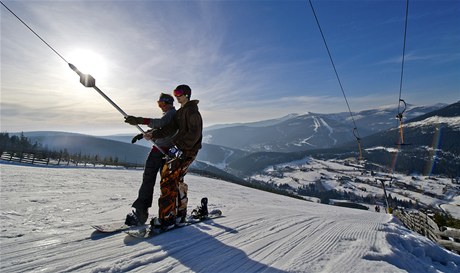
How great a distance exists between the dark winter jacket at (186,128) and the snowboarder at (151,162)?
98 millimetres

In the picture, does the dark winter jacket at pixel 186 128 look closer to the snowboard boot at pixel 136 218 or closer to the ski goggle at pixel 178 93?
the ski goggle at pixel 178 93

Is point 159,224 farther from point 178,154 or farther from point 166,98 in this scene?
point 166,98

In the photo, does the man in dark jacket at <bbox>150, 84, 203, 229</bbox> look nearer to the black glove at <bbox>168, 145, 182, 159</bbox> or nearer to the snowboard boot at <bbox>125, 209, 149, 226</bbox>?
the black glove at <bbox>168, 145, 182, 159</bbox>

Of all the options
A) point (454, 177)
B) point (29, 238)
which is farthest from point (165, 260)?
point (454, 177)

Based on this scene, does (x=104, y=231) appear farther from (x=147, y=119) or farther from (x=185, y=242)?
(x=147, y=119)

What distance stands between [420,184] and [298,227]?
215 m

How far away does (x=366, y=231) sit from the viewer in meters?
5.27

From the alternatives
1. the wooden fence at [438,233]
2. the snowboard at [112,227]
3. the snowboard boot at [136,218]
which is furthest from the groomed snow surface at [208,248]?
the wooden fence at [438,233]

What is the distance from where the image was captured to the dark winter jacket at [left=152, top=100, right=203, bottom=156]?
15.8 ft

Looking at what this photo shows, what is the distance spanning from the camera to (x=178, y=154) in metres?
4.59

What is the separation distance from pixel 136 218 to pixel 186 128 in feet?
6.36

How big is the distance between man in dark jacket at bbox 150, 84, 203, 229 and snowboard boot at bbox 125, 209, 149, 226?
0.64m

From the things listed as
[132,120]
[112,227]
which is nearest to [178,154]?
[132,120]

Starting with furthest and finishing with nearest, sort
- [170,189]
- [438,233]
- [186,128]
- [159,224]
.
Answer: [438,233] < [186,128] < [170,189] < [159,224]
